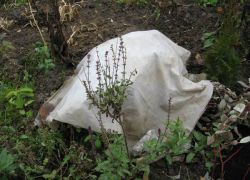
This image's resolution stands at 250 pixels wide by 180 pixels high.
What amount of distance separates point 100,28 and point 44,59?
31.3 inches

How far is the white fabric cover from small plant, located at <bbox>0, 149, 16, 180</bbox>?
0.44m

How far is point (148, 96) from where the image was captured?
3312 millimetres

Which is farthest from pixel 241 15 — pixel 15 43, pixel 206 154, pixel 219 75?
pixel 15 43

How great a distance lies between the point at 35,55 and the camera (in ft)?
14.4

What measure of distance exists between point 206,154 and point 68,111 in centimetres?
106

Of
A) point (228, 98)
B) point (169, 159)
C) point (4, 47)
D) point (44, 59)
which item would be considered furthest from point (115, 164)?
point (4, 47)

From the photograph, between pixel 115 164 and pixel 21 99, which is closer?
pixel 115 164

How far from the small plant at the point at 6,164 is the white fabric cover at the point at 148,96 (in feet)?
1.44

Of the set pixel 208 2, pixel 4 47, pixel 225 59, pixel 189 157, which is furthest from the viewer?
pixel 208 2

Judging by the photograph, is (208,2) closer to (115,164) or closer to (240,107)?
(240,107)

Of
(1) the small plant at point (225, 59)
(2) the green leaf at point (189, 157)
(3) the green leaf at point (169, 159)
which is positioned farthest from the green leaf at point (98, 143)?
(1) the small plant at point (225, 59)

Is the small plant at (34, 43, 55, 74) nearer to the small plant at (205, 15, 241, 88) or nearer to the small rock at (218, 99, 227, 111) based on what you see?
the small plant at (205, 15, 241, 88)

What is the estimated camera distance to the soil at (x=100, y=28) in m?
4.22

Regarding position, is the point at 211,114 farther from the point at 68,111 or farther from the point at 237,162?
the point at 68,111
